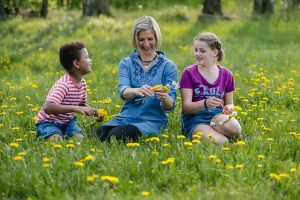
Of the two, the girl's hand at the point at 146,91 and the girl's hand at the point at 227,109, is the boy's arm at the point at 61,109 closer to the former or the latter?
the girl's hand at the point at 146,91

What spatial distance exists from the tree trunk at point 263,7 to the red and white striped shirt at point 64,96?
12.2 metres

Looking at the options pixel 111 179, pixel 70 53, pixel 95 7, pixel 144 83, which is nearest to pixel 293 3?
pixel 95 7

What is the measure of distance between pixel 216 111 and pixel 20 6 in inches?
477

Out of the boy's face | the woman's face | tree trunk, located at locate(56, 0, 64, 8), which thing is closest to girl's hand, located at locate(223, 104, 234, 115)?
the woman's face

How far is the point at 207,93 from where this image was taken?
473 cm

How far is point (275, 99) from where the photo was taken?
6051mm

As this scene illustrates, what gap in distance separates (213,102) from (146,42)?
0.81 m

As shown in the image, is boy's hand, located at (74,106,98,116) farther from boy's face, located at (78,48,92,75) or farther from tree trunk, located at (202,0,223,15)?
tree trunk, located at (202,0,223,15)

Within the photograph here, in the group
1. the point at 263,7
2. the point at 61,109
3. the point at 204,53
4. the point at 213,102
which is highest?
the point at 263,7

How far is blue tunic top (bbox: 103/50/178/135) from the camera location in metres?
4.76

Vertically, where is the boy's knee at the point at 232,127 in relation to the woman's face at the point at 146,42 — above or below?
below

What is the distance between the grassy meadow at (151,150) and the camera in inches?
131

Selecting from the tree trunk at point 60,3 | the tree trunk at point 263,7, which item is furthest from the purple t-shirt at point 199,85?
the tree trunk at point 60,3

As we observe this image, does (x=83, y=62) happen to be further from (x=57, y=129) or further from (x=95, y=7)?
(x=95, y=7)
